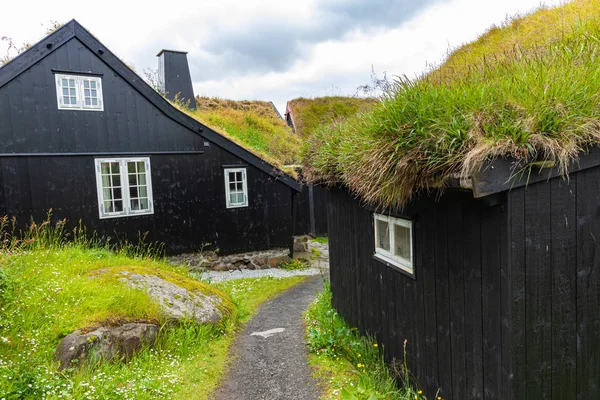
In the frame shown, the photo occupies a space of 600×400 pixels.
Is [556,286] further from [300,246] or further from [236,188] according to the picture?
[300,246]

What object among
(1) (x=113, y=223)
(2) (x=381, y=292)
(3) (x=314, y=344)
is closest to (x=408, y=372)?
(2) (x=381, y=292)

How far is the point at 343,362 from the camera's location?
4.71 metres

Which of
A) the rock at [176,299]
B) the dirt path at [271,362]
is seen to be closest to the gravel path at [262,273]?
the dirt path at [271,362]

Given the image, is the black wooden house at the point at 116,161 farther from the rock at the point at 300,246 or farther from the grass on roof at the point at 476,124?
the grass on roof at the point at 476,124

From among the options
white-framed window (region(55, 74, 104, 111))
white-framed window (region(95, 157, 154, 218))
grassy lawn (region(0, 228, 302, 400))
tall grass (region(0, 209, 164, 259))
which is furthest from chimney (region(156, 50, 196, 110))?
grassy lawn (region(0, 228, 302, 400))

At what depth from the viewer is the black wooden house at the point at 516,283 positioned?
254cm

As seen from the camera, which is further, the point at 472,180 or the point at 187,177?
the point at 187,177

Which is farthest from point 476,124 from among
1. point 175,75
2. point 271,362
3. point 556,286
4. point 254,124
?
point 254,124

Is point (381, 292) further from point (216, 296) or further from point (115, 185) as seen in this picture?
point (115, 185)

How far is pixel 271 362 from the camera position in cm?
496

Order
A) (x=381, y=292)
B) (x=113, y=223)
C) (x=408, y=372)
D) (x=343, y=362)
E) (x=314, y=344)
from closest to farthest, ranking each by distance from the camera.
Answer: (x=408, y=372), (x=381, y=292), (x=343, y=362), (x=314, y=344), (x=113, y=223)

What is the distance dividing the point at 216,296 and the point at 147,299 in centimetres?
165

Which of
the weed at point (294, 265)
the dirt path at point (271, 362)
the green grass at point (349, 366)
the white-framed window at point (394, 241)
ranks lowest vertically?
the weed at point (294, 265)

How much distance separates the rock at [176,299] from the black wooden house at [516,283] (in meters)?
3.46
